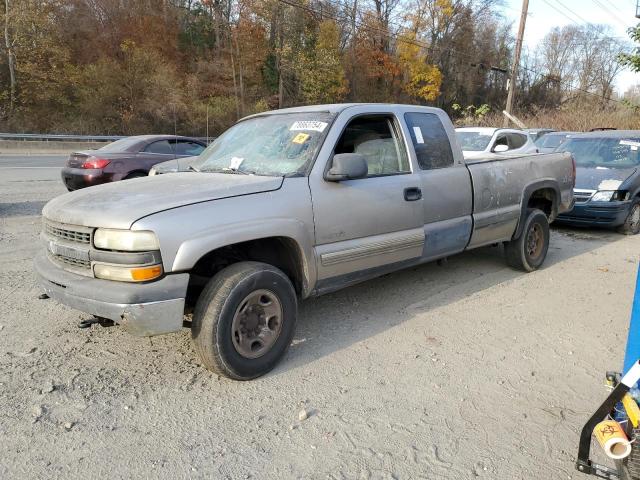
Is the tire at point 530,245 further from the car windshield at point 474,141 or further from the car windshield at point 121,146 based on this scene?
the car windshield at point 121,146

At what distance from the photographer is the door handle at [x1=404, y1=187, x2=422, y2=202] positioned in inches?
170

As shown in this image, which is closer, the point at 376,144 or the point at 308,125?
the point at 308,125

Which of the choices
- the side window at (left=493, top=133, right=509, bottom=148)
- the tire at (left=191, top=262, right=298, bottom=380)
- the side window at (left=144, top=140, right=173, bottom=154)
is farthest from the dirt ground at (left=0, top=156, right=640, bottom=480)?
the side window at (left=144, top=140, right=173, bottom=154)

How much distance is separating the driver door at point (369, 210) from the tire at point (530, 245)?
1915 mm

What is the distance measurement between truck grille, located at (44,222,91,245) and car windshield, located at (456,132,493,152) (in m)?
6.90

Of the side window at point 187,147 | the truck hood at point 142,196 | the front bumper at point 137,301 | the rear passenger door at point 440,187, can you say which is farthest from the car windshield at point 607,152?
the front bumper at point 137,301

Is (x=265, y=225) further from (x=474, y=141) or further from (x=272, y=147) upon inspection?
(x=474, y=141)

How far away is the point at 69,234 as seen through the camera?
10.9ft

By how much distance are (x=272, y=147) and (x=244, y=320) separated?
1.49 metres

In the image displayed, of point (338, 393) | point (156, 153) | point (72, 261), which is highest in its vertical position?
→ point (156, 153)

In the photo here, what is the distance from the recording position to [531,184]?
227 inches

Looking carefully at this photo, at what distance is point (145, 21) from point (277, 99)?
36.8ft

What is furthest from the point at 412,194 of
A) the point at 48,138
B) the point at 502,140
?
the point at 48,138

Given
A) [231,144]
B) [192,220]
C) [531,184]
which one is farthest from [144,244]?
[531,184]
